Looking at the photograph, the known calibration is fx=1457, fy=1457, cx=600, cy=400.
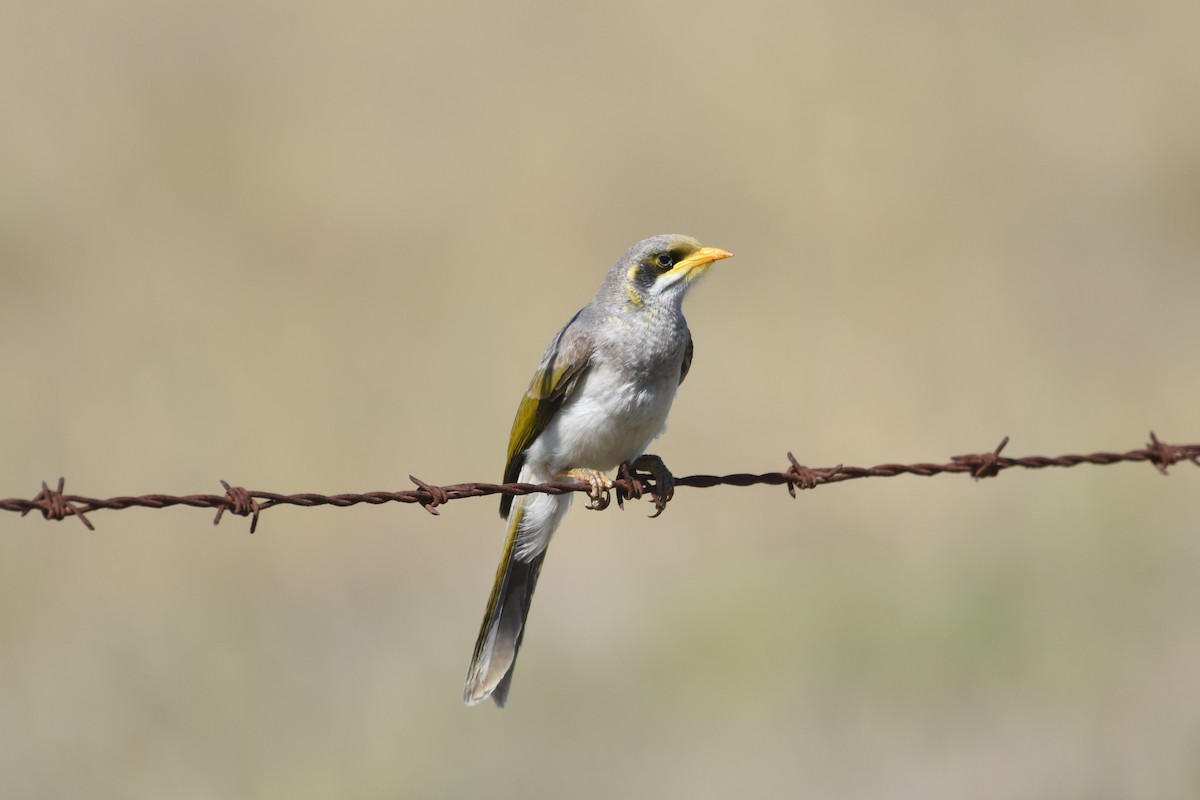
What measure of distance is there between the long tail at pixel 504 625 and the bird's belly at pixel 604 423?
412mm

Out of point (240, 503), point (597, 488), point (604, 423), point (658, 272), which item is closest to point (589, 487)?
point (597, 488)

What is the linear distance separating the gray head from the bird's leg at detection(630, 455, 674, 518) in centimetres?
81

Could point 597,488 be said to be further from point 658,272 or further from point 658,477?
point 658,272

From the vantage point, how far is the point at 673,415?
1469 cm

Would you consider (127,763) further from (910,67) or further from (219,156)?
(910,67)

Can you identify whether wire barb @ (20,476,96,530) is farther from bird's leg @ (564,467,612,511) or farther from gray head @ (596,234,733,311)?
gray head @ (596,234,733,311)

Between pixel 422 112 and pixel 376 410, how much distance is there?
20.9ft

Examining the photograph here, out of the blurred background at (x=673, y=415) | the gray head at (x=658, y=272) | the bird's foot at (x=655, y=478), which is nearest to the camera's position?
the bird's foot at (x=655, y=478)

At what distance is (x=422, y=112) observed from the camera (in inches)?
773

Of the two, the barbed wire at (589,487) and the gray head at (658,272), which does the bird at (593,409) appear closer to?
the gray head at (658,272)

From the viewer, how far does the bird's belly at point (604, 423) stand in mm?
7297

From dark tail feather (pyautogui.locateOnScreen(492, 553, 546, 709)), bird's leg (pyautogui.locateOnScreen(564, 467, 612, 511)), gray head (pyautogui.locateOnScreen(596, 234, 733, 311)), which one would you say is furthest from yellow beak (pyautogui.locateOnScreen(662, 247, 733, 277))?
dark tail feather (pyautogui.locateOnScreen(492, 553, 546, 709))

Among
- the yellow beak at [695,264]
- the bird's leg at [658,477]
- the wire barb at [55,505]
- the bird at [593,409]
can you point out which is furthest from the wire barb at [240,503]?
the yellow beak at [695,264]

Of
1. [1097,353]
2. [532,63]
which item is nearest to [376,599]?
[1097,353]
